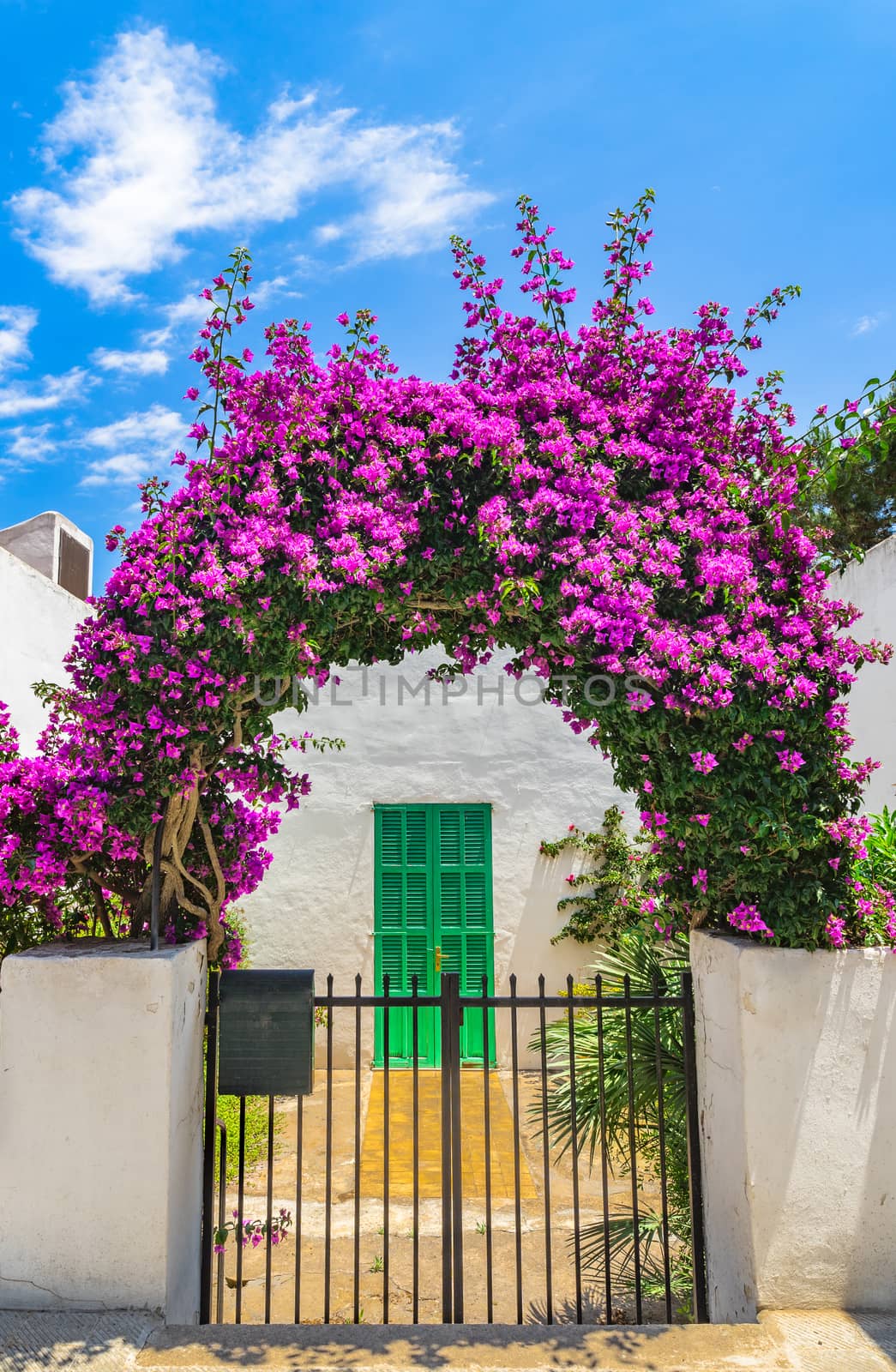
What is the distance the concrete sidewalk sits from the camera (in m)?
3.06

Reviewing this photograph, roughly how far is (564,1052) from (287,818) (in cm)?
534

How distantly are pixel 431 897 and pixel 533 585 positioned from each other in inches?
259

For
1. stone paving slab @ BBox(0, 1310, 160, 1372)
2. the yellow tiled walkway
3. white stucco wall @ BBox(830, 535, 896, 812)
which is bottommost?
the yellow tiled walkway

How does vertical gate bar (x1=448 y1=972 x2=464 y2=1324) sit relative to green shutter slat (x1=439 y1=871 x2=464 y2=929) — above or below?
below

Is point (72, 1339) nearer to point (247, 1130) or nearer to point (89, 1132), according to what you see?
point (89, 1132)

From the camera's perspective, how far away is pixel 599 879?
375 inches

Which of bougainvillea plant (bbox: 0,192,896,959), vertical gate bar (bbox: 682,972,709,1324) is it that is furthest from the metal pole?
vertical gate bar (bbox: 682,972,709,1324)

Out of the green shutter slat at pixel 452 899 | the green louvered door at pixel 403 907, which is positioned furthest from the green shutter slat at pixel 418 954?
the green shutter slat at pixel 452 899

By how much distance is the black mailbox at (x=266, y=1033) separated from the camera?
3785 millimetres

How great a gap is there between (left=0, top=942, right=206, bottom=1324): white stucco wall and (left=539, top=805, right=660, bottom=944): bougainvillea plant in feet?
20.9

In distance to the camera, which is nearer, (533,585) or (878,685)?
(533,585)

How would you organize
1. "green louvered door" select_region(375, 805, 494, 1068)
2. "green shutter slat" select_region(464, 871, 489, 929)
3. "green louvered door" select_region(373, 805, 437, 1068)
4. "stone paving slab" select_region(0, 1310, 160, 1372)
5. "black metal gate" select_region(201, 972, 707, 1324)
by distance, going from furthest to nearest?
"green shutter slat" select_region(464, 871, 489, 929), "green louvered door" select_region(375, 805, 494, 1068), "green louvered door" select_region(373, 805, 437, 1068), "black metal gate" select_region(201, 972, 707, 1324), "stone paving slab" select_region(0, 1310, 160, 1372)

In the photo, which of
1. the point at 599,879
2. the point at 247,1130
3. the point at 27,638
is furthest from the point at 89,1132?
the point at 599,879

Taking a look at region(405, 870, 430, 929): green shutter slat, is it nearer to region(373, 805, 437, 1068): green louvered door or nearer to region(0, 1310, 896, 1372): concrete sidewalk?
region(373, 805, 437, 1068): green louvered door
